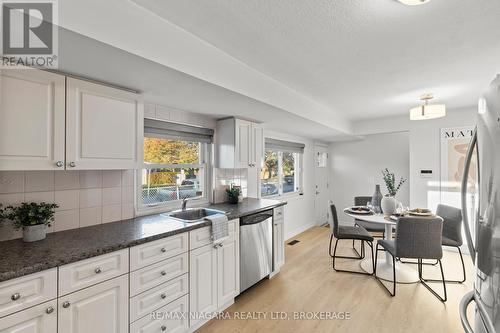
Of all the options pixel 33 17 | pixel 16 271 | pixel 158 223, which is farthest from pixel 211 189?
pixel 33 17

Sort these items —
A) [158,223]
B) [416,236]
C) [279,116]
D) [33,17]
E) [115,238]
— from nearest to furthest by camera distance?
[33,17] < [115,238] < [158,223] < [416,236] < [279,116]

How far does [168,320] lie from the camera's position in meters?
1.79

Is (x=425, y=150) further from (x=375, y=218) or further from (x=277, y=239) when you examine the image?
(x=277, y=239)

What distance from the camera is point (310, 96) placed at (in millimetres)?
3158

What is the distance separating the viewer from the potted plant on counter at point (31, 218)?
151 cm

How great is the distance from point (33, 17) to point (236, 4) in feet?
3.21

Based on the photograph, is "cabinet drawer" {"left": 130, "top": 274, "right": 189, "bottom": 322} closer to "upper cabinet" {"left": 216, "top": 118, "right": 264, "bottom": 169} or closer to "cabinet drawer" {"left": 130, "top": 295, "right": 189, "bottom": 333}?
"cabinet drawer" {"left": 130, "top": 295, "right": 189, "bottom": 333}

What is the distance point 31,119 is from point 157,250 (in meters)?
1.14

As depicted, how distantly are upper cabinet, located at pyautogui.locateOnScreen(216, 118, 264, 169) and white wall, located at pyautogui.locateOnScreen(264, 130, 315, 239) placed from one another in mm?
1066

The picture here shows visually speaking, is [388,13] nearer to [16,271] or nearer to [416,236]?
[416,236]

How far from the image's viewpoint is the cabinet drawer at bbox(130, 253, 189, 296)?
5.30ft

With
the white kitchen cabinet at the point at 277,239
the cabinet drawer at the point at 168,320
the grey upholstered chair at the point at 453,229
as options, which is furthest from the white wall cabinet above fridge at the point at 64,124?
the grey upholstered chair at the point at 453,229

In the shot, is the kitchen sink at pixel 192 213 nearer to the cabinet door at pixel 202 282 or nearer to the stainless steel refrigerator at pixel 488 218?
the cabinet door at pixel 202 282
